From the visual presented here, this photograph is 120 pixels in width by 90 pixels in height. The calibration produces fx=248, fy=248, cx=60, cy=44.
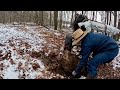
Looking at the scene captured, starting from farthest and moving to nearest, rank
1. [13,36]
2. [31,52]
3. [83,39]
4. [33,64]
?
[13,36], [31,52], [33,64], [83,39]

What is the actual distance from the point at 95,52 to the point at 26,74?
109cm

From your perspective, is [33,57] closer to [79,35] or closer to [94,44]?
[79,35]

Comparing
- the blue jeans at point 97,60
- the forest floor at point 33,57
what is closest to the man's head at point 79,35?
the blue jeans at point 97,60

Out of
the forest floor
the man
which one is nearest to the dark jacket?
the man

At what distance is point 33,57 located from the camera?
14.3 ft

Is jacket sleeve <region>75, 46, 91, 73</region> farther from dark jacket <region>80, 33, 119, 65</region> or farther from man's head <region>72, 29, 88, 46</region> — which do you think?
man's head <region>72, 29, 88, 46</region>

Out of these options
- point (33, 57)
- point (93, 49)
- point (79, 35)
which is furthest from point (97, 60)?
point (33, 57)

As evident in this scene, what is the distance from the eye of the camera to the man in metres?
3.21

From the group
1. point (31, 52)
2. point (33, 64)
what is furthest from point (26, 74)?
point (31, 52)

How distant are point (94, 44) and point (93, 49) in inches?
3.8

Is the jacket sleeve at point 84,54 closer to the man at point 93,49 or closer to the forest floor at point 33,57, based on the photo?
the man at point 93,49
